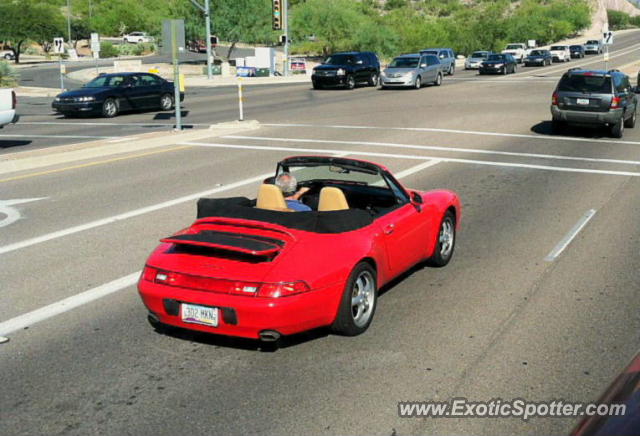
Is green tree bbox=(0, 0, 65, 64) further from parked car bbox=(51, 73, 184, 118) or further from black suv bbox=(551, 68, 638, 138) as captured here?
black suv bbox=(551, 68, 638, 138)

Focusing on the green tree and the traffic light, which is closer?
the traffic light

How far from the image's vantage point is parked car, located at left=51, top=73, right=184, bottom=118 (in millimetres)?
27172

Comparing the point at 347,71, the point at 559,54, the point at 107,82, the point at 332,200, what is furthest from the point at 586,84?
the point at 559,54

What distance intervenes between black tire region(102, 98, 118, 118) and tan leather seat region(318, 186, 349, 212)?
2224 centimetres

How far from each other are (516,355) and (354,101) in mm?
27190

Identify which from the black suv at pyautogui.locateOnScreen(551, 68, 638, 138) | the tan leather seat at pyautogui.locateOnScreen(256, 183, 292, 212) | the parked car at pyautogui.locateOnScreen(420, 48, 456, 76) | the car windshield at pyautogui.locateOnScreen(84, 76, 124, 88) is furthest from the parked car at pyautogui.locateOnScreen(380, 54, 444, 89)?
the tan leather seat at pyautogui.locateOnScreen(256, 183, 292, 212)

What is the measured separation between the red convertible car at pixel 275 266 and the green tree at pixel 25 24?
79150 mm

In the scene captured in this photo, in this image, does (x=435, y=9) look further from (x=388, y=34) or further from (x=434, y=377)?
(x=434, y=377)

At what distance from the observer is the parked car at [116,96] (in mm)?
27172

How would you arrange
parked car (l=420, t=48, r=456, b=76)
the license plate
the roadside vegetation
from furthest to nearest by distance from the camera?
the roadside vegetation, parked car (l=420, t=48, r=456, b=76), the license plate

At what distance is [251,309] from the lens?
5.76m

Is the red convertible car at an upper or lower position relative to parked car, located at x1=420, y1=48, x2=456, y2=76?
lower

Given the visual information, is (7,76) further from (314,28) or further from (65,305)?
(65,305)

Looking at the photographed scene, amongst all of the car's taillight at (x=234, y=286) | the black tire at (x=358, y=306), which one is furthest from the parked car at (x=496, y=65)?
the car's taillight at (x=234, y=286)
